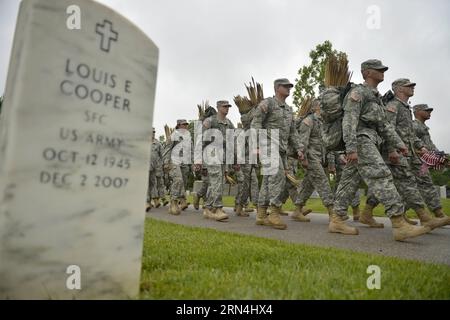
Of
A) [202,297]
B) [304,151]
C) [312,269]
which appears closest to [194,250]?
[312,269]

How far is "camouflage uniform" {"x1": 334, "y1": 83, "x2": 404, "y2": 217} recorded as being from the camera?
4805mm

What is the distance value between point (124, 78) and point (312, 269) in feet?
6.72

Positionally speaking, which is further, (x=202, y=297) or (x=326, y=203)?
(x=326, y=203)

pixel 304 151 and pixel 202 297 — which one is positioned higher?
pixel 304 151

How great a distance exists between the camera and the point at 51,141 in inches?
69.8

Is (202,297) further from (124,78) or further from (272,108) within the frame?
(272,108)

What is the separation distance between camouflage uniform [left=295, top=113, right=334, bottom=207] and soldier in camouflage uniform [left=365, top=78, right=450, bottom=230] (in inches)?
36.1

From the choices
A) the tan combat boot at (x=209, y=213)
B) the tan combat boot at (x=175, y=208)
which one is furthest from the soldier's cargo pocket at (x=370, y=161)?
the tan combat boot at (x=175, y=208)

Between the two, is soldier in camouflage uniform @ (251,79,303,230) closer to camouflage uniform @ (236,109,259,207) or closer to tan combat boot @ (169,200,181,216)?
camouflage uniform @ (236,109,259,207)

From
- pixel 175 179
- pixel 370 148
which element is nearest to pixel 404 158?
pixel 370 148

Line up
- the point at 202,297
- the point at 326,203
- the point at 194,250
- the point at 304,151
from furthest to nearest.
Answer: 1. the point at 304,151
2. the point at 326,203
3. the point at 194,250
4. the point at 202,297

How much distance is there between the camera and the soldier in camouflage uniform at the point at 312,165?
675 cm

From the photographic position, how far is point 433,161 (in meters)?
6.82

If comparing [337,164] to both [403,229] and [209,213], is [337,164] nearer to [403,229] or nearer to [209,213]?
[209,213]
